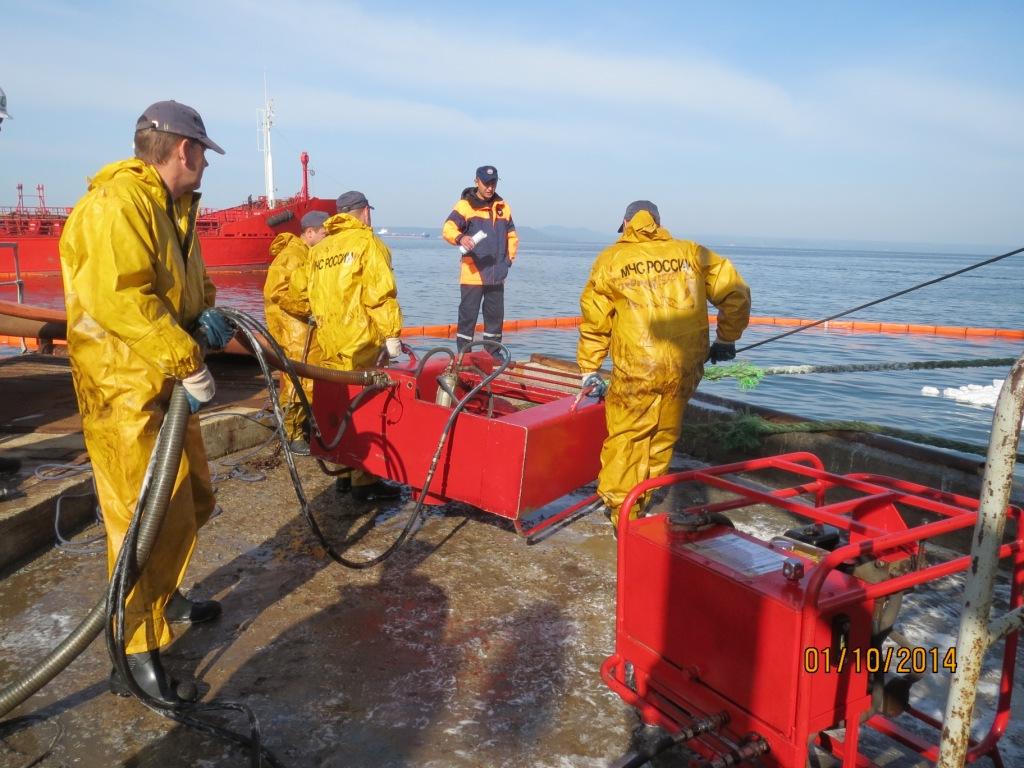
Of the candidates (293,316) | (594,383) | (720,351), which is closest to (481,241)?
(293,316)

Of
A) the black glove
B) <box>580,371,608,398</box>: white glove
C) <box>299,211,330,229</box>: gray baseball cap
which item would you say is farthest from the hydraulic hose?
<box>299,211,330,229</box>: gray baseball cap

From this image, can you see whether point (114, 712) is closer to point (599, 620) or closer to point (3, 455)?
point (599, 620)

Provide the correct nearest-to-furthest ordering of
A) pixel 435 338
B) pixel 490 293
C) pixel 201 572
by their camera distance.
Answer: pixel 201 572
pixel 490 293
pixel 435 338

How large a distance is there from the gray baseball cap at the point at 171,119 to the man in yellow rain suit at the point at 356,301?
6.05 feet

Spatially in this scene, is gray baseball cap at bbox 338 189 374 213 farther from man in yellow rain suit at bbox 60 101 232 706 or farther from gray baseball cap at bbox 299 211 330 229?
man in yellow rain suit at bbox 60 101 232 706

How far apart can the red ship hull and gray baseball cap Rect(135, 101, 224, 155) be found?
2682 centimetres

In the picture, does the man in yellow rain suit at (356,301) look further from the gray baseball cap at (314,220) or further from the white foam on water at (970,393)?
the white foam on water at (970,393)

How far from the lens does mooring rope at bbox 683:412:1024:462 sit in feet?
16.4

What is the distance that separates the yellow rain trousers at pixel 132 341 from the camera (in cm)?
241

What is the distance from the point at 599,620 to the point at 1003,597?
76.6 inches

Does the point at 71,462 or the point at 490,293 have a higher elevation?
the point at 490,293

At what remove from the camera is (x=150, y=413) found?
2.60 metres

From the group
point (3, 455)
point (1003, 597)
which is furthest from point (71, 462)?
point (1003, 597)
